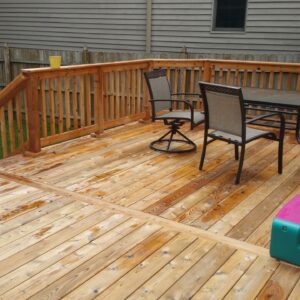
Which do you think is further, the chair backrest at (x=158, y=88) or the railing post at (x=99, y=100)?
the railing post at (x=99, y=100)

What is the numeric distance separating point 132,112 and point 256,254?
4018mm

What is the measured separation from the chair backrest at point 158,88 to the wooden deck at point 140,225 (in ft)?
1.89

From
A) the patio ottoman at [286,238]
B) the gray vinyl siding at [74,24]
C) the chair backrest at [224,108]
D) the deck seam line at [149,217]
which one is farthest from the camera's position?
the gray vinyl siding at [74,24]

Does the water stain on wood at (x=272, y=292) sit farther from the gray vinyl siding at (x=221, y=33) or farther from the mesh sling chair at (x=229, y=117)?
the gray vinyl siding at (x=221, y=33)

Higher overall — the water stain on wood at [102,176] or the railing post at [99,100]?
the railing post at [99,100]

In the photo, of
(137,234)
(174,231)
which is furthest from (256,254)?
(137,234)

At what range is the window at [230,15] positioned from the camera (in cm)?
856

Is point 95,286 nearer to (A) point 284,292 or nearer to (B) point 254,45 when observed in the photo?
(A) point 284,292

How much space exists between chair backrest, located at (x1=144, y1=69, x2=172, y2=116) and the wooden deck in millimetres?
576

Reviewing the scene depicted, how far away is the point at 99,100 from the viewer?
540 cm

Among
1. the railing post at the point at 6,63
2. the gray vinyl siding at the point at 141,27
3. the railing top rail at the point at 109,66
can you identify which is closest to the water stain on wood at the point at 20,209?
the railing top rail at the point at 109,66

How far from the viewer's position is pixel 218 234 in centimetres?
288

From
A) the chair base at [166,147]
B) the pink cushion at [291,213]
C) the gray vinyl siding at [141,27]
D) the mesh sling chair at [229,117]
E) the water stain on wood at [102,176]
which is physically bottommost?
the water stain on wood at [102,176]

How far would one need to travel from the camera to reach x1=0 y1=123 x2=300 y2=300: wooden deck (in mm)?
2305
